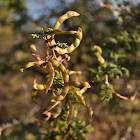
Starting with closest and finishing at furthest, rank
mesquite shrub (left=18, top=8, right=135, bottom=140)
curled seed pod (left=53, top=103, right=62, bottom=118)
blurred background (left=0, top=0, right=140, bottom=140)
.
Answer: mesquite shrub (left=18, top=8, right=135, bottom=140) < curled seed pod (left=53, top=103, right=62, bottom=118) < blurred background (left=0, top=0, right=140, bottom=140)

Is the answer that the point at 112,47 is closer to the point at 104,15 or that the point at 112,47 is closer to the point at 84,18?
the point at 84,18

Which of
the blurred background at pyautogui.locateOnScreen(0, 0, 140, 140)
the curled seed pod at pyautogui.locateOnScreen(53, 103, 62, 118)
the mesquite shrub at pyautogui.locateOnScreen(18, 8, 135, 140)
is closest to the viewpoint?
the mesquite shrub at pyautogui.locateOnScreen(18, 8, 135, 140)

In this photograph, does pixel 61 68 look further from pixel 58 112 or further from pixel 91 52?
pixel 91 52

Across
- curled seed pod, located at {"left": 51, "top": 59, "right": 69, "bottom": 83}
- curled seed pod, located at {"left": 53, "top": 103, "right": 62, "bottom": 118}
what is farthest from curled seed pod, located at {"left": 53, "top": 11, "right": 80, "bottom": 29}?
curled seed pod, located at {"left": 53, "top": 103, "right": 62, "bottom": 118}

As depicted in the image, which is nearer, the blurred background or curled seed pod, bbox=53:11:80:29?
curled seed pod, bbox=53:11:80:29

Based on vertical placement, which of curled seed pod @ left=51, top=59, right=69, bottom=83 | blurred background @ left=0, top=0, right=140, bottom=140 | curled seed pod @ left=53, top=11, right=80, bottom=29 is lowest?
blurred background @ left=0, top=0, right=140, bottom=140

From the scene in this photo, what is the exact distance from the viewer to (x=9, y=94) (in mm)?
4945

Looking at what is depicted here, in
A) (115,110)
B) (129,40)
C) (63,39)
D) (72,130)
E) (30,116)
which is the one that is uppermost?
(129,40)

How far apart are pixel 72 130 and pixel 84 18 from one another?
1.72 meters

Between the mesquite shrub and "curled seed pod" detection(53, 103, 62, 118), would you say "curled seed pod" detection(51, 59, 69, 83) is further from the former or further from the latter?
"curled seed pod" detection(53, 103, 62, 118)

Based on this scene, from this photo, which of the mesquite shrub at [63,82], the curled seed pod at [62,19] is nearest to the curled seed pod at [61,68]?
the mesquite shrub at [63,82]

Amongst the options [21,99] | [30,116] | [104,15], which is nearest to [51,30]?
[30,116]

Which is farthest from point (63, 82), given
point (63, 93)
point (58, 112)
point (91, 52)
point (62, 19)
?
point (91, 52)

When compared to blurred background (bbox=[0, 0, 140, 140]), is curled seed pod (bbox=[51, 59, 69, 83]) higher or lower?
higher
